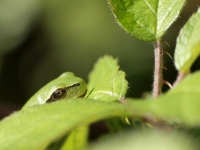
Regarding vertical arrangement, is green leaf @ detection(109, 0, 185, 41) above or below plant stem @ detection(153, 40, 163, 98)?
above

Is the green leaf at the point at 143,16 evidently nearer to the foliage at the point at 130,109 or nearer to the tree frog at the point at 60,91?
the foliage at the point at 130,109

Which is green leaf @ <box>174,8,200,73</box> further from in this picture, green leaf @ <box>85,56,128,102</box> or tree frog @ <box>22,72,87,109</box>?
tree frog @ <box>22,72,87,109</box>

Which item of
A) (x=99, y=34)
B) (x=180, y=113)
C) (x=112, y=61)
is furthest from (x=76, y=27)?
(x=180, y=113)

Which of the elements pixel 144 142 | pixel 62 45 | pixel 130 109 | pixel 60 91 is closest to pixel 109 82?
pixel 130 109

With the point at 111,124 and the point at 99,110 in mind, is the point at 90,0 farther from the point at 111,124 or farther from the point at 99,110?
the point at 99,110

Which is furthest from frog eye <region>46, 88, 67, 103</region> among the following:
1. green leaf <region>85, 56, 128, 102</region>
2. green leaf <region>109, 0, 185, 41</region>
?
green leaf <region>109, 0, 185, 41</region>

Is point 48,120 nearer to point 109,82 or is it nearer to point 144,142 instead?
point 144,142
